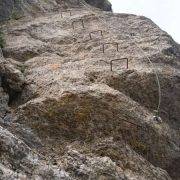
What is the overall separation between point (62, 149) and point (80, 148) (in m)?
0.58

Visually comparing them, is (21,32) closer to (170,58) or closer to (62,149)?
(170,58)

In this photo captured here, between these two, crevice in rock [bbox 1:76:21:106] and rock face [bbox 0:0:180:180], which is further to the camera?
crevice in rock [bbox 1:76:21:106]

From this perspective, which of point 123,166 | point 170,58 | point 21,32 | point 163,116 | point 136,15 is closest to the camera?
point 123,166

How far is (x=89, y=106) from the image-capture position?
51.7 ft

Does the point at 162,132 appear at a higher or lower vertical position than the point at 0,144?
lower

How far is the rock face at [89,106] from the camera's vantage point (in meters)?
13.2

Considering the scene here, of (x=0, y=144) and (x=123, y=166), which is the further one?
(x=123, y=166)

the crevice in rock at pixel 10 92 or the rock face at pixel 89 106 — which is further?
the crevice in rock at pixel 10 92

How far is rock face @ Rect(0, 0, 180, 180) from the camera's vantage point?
13234 millimetres

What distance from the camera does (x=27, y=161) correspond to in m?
11.6

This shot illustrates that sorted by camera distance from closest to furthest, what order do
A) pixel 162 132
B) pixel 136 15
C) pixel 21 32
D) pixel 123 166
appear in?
pixel 123 166, pixel 162 132, pixel 21 32, pixel 136 15

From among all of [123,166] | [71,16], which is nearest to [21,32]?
[71,16]

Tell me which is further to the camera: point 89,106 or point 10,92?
point 10,92

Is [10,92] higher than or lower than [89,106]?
lower
